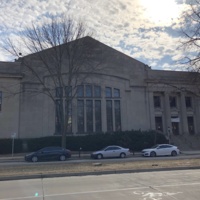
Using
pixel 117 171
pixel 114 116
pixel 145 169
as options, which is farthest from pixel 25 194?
pixel 114 116

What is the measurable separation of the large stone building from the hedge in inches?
112

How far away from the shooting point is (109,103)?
4650cm

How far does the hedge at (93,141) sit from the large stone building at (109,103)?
2847mm

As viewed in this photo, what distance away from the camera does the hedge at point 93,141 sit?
38469 millimetres

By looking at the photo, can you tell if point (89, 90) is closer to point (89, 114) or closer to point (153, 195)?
point (89, 114)

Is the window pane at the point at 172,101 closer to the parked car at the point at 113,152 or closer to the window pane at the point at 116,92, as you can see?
the window pane at the point at 116,92

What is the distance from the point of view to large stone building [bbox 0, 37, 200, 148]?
137 feet

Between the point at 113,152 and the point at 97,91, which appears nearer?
the point at 113,152

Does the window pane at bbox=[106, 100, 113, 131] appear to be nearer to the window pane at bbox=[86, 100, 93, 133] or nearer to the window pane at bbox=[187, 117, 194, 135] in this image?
the window pane at bbox=[86, 100, 93, 133]

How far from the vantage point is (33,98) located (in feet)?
141

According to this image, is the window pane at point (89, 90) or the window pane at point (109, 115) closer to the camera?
the window pane at point (89, 90)

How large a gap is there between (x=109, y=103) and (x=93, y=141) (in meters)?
8.78

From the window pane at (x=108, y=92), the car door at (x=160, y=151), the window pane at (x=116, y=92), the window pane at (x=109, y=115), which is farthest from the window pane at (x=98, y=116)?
the car door at (x=160, y=151)

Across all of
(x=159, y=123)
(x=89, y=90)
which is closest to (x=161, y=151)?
(x=89, y=90)
